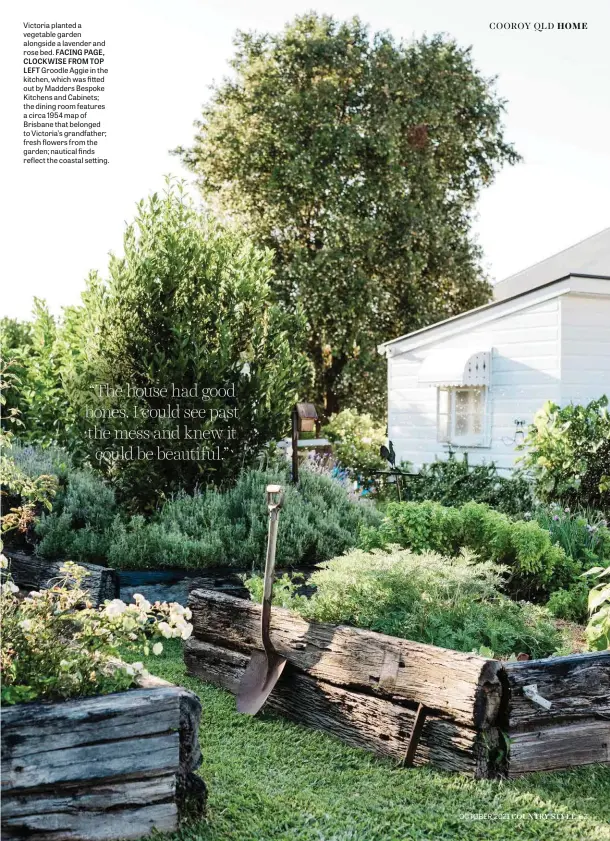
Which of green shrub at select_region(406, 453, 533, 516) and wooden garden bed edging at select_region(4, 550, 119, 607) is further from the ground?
green shrub at select_region(406, 453, 533, 516)

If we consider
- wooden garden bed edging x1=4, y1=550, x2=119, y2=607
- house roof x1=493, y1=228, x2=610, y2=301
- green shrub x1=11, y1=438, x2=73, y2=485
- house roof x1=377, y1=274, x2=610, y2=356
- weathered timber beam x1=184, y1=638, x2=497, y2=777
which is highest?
house roof x1=493, y1=228, x2=610, y2=301

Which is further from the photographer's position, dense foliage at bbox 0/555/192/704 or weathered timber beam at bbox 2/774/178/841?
dense foliage at bbox 0/555/192/704

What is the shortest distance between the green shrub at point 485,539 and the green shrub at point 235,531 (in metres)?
0.49

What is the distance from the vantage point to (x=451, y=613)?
4168mm

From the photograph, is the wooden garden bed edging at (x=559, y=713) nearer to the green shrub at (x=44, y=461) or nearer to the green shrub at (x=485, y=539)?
the green shrub at (x=485, y=539)


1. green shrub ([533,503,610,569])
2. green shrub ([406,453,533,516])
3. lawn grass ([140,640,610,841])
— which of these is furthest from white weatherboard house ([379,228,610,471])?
lawn grass ([140,640,610,841])

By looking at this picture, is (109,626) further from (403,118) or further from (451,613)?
(403,118)

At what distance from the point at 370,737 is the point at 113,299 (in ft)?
14.2

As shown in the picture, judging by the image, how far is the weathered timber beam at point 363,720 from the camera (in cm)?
342

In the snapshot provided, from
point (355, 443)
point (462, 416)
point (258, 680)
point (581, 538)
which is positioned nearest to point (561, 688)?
point (258, 680)

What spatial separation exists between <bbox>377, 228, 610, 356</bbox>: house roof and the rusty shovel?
6559 mm

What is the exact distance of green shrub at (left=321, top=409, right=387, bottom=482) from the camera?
1402 centimetres

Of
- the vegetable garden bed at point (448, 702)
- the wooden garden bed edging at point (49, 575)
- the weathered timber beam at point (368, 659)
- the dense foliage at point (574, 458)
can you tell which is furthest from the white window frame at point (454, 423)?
the vegetable garden bed at point (448, 702)

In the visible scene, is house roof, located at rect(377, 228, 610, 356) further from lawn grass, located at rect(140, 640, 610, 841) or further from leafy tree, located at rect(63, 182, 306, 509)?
lawn grass, located at rect(140, 640, 610, 841)
